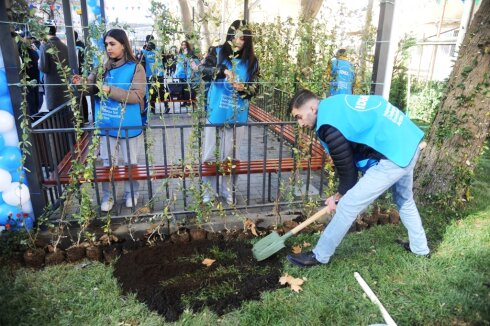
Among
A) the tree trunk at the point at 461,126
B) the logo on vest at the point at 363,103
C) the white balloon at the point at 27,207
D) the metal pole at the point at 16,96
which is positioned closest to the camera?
the logo on vest at the point at 363,103

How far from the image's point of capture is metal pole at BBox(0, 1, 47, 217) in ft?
8.88

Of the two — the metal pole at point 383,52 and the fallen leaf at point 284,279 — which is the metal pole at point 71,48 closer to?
the metal pole at point 383,52

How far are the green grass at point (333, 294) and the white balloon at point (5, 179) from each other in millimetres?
650

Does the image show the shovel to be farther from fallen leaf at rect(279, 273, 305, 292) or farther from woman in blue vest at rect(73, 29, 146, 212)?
woman in blue vest at rect(73, 29, 146, 212)

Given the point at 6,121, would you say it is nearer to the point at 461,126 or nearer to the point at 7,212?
the point at 7,212

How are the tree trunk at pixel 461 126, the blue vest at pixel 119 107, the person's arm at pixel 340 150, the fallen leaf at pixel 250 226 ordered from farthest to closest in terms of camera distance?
the tree trunk at pixel 461 126 → the fallen leaf at pixel 250 226 → the blue vest at pixel 119 107 → the person's arm at pixel 340 150

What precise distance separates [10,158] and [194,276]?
1739 millimetres

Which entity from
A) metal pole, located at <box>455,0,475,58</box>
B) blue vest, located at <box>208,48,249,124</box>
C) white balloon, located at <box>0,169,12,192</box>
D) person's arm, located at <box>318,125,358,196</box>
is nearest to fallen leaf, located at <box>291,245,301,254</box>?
person's arm, located at <box>318,125,358,196</box>

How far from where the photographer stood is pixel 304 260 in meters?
2.97

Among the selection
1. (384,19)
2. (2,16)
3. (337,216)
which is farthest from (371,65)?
(2,16)

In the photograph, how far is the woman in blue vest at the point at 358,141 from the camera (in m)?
2.48

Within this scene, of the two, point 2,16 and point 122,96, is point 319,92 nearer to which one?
point 122,96

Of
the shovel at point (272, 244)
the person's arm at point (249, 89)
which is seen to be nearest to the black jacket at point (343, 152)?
the shovel at point (272, 244)

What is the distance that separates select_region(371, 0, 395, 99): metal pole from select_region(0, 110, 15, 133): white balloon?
3.26 m
